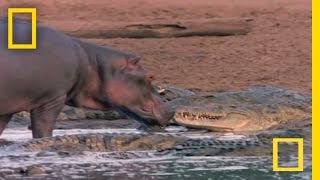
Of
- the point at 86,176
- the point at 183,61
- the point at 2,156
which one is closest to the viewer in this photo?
the point at 86,176

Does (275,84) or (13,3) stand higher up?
(13,3)

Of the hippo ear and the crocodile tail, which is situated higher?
the hippo ear

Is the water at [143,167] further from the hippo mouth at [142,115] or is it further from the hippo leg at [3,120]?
the hippo mouth at [142,115]

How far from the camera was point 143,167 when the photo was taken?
19.6ft

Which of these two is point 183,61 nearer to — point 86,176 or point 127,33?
point 127,33

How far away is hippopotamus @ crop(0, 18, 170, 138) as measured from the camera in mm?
6875

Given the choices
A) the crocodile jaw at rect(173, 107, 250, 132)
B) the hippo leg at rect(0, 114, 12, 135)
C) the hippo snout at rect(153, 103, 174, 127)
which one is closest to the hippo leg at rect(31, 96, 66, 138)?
the hippo leg at rect(0, 114, 12, 135)

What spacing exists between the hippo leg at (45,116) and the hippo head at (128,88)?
18.3 inches

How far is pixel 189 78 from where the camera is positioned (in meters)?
11.9

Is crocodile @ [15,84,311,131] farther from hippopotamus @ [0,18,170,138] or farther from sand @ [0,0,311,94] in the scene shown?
sand @ [0,0,311,94]

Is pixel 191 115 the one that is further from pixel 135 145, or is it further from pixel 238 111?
pixel 135 145

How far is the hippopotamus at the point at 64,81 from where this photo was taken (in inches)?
271

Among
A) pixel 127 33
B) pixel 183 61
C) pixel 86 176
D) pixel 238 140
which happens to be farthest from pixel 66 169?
pixel 127 33

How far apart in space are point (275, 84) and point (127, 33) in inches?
118
